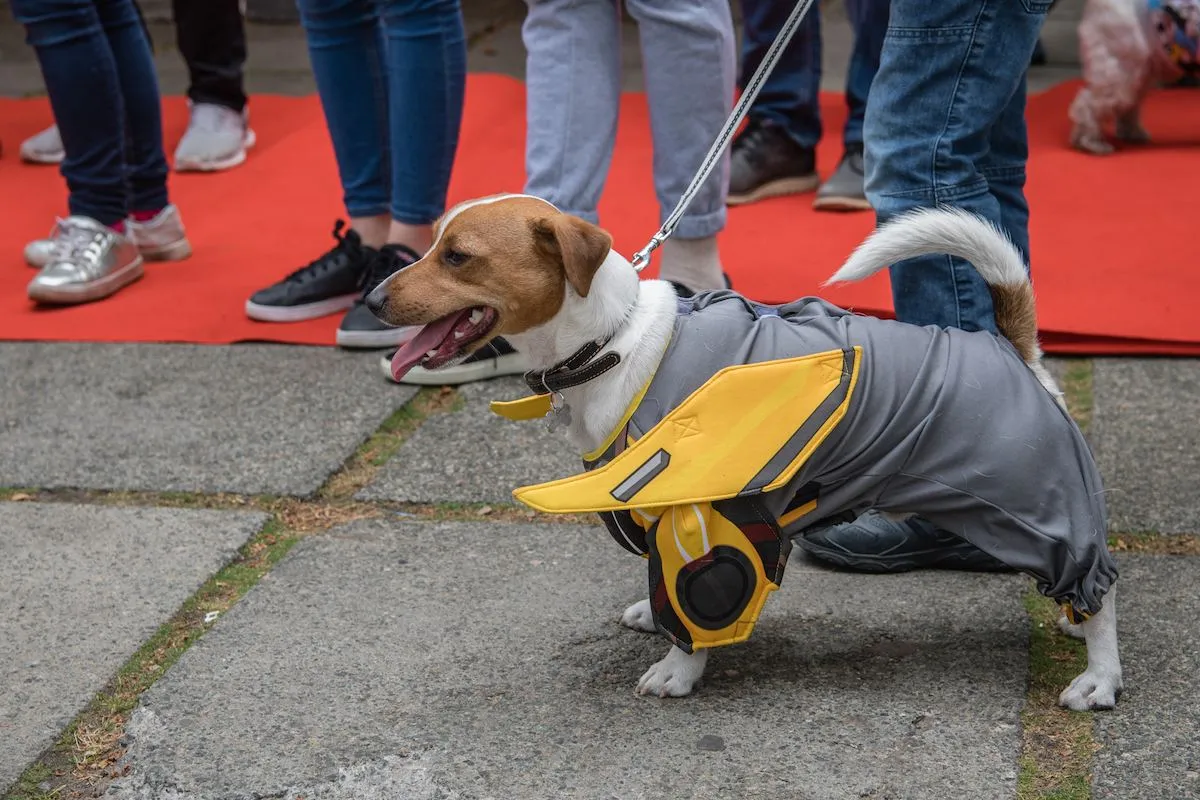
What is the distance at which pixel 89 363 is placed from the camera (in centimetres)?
339

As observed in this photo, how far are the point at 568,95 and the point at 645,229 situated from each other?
1091 millimetres

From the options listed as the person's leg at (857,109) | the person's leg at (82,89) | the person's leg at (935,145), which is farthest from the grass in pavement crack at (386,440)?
the person's leg at (857,109)

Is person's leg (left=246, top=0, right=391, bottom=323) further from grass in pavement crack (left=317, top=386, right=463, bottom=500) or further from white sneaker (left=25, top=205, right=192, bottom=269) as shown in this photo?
white sneaker (left=25, top=205, right=192, bottom=269)

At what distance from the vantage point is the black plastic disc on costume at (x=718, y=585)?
189 centimetres

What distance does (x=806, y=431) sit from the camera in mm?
1869

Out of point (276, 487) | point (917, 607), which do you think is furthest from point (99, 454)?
point (917, 607)

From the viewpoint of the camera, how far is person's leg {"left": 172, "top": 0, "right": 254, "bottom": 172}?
486 cm

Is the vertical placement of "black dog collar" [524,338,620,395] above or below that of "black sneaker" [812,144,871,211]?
above

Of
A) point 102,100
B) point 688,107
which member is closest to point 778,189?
point 688,107

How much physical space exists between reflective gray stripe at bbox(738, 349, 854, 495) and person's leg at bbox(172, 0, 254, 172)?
349cm

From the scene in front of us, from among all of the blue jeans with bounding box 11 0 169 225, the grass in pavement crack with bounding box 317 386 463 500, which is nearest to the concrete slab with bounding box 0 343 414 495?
the grass in pavement crack with bounding box 317 386 463 500

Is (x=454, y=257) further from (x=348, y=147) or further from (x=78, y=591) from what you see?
(x=348, y=147)

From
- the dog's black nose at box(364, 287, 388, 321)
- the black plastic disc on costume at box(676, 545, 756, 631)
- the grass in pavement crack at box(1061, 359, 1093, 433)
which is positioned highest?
the dog's black nose at box(364, 287, 388, 321)

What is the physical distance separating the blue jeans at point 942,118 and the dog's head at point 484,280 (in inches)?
23.7
